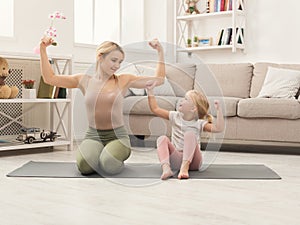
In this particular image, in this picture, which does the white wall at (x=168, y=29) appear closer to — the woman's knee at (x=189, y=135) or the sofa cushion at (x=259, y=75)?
the sofa cushion at (x=259, y=75)

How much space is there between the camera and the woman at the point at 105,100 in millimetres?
2742

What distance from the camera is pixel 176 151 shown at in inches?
112

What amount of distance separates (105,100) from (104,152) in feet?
0.92

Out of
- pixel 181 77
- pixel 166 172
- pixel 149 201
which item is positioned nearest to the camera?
pixel 149 201

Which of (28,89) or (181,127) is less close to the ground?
(28,89)

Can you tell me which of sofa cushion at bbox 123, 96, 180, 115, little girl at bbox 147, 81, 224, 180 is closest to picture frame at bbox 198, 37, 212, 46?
sofa cushion at bbox 123, 96, 180, 115

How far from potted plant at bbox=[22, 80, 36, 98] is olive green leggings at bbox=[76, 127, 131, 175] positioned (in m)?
1.16

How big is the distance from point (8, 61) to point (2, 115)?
0.44 meters

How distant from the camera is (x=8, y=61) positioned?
4.19 m

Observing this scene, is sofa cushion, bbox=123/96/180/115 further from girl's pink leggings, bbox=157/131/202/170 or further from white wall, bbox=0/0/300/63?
girl's pink leggings, bbox=157/131/202/170

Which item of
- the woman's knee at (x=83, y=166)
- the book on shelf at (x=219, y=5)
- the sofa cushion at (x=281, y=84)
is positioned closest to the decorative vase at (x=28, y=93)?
the woman's knee at (x=83, y=166)

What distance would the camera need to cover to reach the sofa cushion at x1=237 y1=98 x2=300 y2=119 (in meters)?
3.94

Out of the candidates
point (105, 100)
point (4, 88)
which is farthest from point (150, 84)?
point (4, 88)

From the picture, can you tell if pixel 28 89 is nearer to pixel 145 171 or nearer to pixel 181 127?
pixel 145 171
